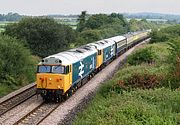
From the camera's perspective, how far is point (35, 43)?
5128 cm

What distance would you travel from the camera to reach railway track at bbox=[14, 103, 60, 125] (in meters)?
21.4

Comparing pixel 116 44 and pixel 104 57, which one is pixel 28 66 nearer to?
pixel 104 57

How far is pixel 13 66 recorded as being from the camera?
35031 millimetres

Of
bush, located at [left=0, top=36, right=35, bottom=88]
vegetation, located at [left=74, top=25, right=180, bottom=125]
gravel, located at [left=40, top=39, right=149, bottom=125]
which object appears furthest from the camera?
bush, located at [left=0, top=36, right=35, bottom=88]

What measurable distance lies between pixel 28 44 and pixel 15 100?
76.7ft

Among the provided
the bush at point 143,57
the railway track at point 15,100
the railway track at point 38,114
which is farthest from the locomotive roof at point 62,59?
the bush at point 143,57

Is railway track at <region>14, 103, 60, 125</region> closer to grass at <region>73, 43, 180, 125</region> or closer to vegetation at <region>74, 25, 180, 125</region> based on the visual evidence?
vegetation at <region>74, 25, 180, 125</region>

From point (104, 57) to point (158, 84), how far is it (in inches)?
828

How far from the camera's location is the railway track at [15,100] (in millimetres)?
25095

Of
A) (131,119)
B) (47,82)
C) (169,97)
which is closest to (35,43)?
(47,82)

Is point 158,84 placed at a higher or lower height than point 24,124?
higher

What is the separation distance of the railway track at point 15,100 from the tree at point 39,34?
62.4 ft

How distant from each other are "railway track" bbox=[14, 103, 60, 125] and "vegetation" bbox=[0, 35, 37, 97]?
23.3ft

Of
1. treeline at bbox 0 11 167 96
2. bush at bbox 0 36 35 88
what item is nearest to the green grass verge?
treeline at bbox 0 11 167 96
